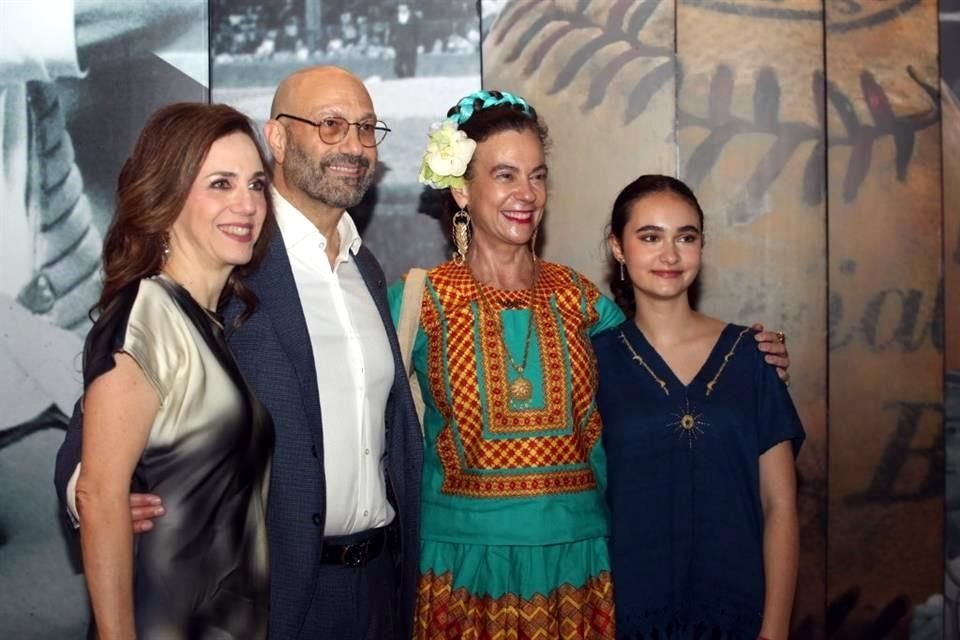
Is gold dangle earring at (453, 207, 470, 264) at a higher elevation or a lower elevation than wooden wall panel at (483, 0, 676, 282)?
lower

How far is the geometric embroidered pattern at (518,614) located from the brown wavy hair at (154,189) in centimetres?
105

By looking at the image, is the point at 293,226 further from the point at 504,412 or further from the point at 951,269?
the point at 951,269

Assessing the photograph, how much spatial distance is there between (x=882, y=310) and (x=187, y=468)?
257 cm

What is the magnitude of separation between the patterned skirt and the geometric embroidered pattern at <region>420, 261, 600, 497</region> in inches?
6.0

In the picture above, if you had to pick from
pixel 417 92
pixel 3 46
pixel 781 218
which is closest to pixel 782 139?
pixel 781 218

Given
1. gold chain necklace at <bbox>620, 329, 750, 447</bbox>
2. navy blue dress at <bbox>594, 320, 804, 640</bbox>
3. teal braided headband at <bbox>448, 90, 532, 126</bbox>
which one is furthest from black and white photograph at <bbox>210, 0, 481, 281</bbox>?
navy blue dress at <bbox>594, 320, 804, 640</bbox>

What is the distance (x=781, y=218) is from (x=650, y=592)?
1.59 metres

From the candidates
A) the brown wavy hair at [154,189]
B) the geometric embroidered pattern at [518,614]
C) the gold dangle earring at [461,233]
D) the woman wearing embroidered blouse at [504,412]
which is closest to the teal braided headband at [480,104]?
the woman wearing embroidered blouse at [504,412]

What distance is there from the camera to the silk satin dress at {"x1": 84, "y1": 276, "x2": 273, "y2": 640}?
1837 mm

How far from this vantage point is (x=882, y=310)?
3615mm

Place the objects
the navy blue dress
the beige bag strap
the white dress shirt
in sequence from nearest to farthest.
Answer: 1. the white dress shirt
2. the navy blue dress
3. the beige bag strap

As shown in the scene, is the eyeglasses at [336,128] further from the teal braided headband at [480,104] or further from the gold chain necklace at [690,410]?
the gold chain necklace at [690,410]

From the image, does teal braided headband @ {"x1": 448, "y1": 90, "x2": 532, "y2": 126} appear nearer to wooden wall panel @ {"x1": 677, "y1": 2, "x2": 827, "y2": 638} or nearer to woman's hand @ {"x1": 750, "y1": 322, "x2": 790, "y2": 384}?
woman's hand @ {"x1": 750, "y1": 322, "x2": 790, "y2": 384}

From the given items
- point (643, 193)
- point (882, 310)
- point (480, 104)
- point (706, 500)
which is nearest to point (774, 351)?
point (706, 500)
